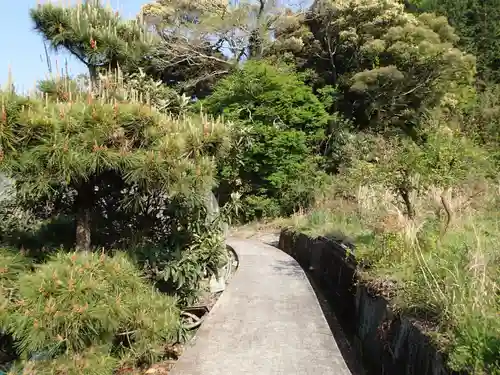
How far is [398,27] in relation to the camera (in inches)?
944

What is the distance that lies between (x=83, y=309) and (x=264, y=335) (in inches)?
105

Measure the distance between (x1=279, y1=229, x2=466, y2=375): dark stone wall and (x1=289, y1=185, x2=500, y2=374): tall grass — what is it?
15 cm

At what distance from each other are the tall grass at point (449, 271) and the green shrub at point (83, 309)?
102 inches

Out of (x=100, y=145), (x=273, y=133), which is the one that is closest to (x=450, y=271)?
(x=100, y=145)

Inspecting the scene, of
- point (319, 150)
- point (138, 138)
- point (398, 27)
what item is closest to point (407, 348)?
point (138, 138)

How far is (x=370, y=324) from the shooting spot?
18.1 feet

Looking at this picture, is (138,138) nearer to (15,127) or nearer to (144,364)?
(15,127)

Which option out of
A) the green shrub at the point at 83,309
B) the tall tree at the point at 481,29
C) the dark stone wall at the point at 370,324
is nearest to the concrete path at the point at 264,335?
the dark stone wall at the point at 370,324

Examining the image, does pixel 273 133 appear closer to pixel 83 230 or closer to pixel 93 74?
pixel 93 74

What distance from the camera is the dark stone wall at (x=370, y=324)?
386 cm

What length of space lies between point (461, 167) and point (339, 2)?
64.4 feet

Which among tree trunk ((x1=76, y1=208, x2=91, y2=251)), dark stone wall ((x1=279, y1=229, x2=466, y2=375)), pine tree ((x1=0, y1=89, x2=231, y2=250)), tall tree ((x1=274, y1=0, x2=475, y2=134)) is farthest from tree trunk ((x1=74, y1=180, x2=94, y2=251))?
tall tree ((x1=274, y1=0, x2=475, y2=134))

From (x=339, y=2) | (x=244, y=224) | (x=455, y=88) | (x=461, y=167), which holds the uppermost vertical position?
(x=339, y=2)

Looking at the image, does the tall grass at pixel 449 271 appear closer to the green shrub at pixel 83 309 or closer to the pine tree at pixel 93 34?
the green shrub at pixel 83 309
